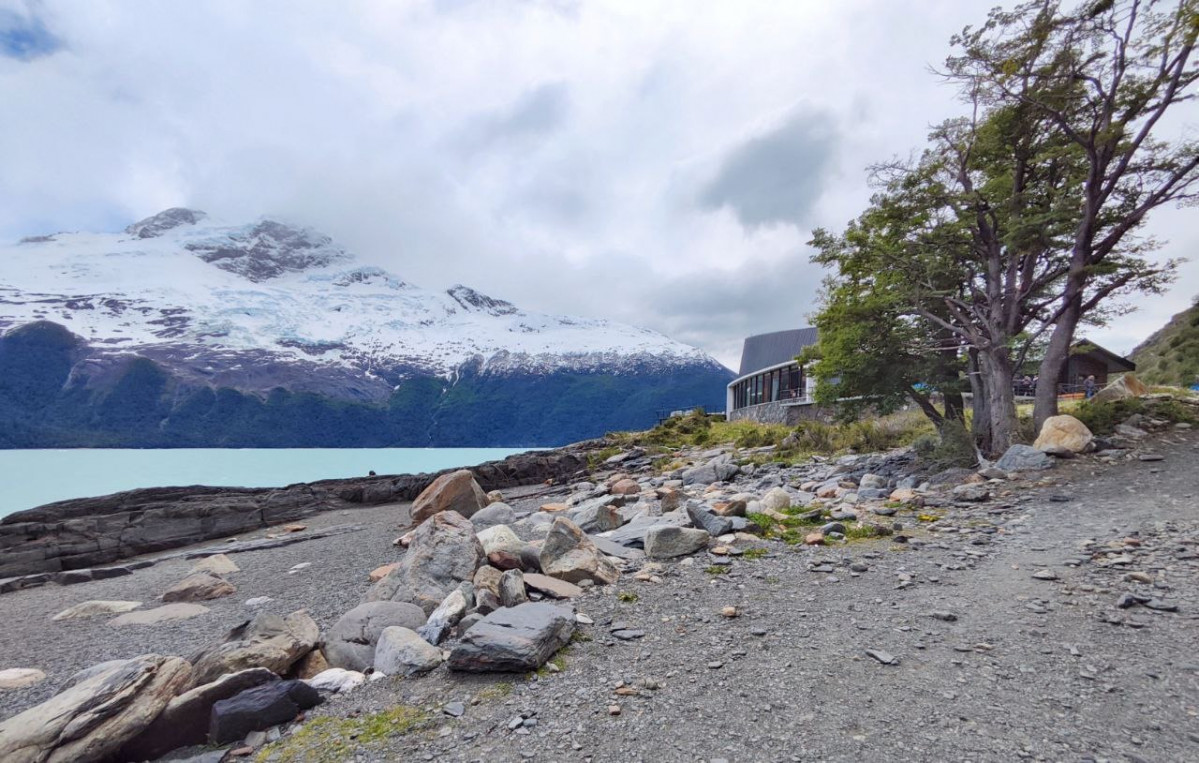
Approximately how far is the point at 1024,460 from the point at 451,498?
11918 millimetres

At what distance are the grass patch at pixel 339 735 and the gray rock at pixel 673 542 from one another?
3.70 meters

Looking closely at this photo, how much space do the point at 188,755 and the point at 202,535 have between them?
1713cm

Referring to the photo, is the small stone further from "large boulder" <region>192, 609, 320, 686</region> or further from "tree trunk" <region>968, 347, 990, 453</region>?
"tree trunk" <region>968, 347, 990, 453</region>

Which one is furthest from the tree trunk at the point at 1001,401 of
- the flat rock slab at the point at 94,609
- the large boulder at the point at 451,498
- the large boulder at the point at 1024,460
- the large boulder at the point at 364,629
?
the flat rock slab at the point at 94,609

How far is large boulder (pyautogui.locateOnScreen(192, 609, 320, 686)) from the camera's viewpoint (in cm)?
390

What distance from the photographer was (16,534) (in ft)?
46.9

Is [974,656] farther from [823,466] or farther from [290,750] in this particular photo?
[823,466]

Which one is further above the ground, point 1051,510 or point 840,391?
point 840,391

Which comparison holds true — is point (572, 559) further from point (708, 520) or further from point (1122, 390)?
point (1122, 390)

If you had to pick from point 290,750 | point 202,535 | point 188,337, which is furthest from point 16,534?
point 188,337

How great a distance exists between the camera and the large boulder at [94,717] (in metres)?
3.18

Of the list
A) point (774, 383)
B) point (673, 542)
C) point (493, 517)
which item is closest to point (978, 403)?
point (673, 542)

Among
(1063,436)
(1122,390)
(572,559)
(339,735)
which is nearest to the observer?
(339,735)

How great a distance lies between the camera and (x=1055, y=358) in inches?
417
